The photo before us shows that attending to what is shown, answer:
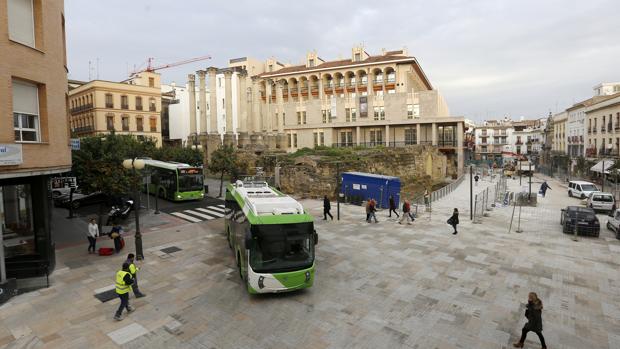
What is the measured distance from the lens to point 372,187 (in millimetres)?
27516

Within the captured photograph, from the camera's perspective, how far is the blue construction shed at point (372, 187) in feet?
87.6

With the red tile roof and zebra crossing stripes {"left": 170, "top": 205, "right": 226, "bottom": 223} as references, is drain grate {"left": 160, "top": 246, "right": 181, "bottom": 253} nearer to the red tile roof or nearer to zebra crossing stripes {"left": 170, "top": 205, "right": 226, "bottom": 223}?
zebra crossing stripes {"left": 170, "top": 205, "right": 226, "bottom": 223}

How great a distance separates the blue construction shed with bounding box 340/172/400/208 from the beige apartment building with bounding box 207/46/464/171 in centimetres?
2453

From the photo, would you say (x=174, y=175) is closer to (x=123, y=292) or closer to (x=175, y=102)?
(x=123, y=292)

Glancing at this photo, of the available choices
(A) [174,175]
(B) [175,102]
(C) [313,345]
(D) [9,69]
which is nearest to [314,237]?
(C) [313,345]

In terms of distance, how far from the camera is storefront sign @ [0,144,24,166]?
1048 cm

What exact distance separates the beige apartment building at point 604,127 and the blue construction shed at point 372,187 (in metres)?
32.3

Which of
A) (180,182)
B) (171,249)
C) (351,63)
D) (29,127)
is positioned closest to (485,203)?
(171,249)

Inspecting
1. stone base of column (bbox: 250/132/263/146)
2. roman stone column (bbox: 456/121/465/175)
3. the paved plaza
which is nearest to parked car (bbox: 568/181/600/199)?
the paved plaza

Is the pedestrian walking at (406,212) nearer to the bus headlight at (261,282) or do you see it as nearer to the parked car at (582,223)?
the parked car at (582,223)

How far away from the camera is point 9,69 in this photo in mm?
10922

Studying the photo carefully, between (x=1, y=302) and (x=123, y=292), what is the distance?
173 inches

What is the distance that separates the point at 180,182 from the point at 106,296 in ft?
57.5

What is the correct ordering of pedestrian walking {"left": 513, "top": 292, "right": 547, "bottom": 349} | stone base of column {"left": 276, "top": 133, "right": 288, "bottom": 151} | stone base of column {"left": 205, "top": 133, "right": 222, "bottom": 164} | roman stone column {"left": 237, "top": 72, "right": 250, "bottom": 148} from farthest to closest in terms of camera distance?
stone base of column {"left": 276, "top": 133, "right": 288, "bottom": 151}
roman stone column {"left": 237, "top": 72, "right": 250, "bottom": 148}
stone base of column {"left": 205, "top": 133, "right": 222, "bottom": 164}
pedestrian walking {"left": 513, "top": 292, "right": 547, "bottom": 349}
